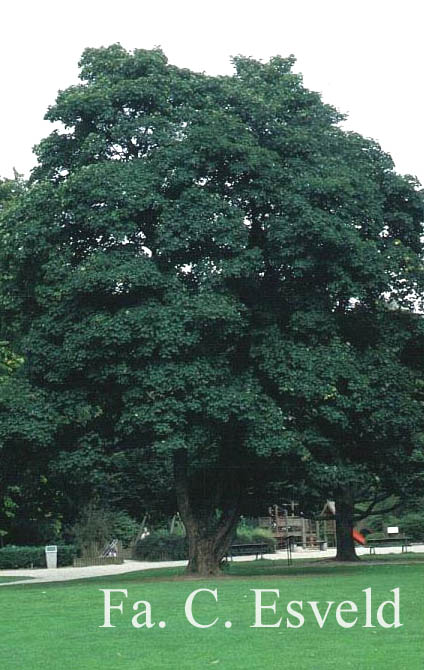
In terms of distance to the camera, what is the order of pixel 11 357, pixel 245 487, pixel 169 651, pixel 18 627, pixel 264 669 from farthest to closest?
pixel 11 357, pixel 245 487, pixel 18 627, pixel 169 651, pixel 264 669

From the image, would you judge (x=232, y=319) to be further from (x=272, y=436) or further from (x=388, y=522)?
(x=388, y=522)

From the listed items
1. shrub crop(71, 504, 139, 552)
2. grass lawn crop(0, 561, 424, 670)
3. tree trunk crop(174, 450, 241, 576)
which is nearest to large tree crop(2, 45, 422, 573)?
tree trunk crop(174, 450, 241, 576)

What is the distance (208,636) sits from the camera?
1423 cm

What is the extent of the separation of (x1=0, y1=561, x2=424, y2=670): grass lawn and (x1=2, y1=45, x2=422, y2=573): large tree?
21.5ft

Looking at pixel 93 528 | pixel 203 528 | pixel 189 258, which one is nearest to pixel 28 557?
pixel 93 528

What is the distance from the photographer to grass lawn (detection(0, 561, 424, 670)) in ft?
38.9

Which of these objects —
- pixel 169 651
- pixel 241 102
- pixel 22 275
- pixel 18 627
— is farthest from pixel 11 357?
pixel 169 651

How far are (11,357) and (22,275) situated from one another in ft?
45.0

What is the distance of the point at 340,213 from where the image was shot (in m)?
29.2

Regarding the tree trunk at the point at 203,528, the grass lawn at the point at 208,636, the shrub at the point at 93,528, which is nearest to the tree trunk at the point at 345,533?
the tree trunk at the point at 203,528

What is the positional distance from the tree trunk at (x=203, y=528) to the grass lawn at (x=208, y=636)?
7.39 meters

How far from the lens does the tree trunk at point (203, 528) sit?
1198 inches

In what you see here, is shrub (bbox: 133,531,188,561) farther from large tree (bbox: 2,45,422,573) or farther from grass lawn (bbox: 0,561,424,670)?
grass lawn (bbox: 0,561,424,670)

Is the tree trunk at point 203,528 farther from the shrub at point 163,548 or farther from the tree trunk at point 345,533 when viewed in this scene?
the shrub at point 163,548
